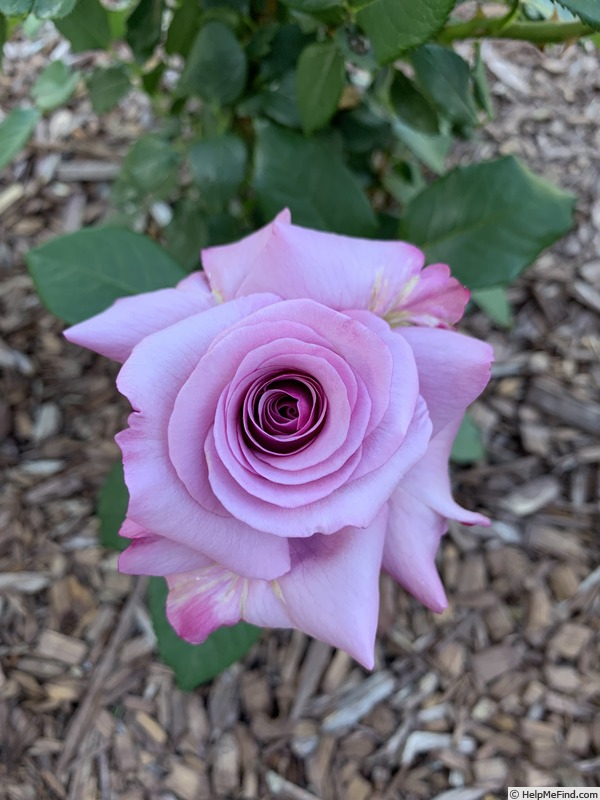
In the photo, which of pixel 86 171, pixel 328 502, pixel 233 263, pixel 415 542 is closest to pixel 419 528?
pixel 415 542

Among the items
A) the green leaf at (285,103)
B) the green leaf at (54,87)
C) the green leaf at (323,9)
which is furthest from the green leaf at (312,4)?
the green leaf at (54,87)

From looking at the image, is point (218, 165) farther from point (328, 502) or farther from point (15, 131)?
point (328, 502)

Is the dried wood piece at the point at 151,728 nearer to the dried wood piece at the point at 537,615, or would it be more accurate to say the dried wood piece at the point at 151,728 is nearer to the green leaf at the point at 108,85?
the dried wood piece at the point at 537,615

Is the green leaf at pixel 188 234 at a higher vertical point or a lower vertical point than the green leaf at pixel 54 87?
lower

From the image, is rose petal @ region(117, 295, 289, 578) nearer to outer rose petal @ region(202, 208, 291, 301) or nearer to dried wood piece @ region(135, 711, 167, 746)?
outer rose petal @ region(202, 208, 291, 301)

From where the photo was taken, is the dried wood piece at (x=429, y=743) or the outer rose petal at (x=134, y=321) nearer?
the outer rose petal at (x=134, y=321)

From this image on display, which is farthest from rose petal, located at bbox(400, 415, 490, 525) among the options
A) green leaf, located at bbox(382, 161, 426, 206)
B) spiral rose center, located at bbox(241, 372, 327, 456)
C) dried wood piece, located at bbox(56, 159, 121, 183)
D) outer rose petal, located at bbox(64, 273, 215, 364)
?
dried wood piece, located at bbox(56, 159, 121, 183)

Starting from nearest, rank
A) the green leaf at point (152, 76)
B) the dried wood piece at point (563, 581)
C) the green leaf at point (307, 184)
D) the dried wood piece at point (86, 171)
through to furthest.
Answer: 1. the green leaf at point (307, 184)
2. the green leaf at point (152, 76)
3. the dried wood piece at point (563, 581)
4. the dried wood piece at point (86, 171)
